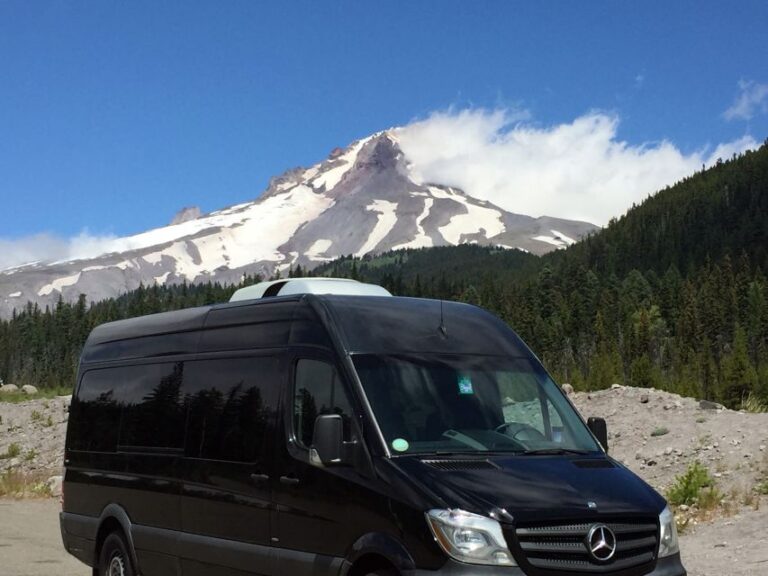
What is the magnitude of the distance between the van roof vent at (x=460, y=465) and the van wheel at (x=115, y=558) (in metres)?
4.41

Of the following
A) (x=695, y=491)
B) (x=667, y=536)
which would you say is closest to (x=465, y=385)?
(x=667, y=536)

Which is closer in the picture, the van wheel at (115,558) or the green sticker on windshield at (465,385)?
the green sticker on windshield at (465,385)

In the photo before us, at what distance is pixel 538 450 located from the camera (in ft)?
23.6

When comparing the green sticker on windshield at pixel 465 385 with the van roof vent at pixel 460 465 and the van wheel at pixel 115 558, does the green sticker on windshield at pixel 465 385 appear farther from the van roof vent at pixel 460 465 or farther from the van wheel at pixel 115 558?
the van wheel at pixel 115 558

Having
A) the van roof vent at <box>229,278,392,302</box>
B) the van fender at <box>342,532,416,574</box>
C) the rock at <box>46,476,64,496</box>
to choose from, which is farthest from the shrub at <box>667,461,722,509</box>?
the rock at <box>46,476,64,496</box>

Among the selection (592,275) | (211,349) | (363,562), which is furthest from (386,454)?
(592,275)

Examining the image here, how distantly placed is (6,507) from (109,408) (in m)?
13.1

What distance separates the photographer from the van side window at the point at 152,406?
937 cm

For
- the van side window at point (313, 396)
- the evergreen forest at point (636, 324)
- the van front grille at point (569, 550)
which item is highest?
the evergreen forest at point (636, 324)

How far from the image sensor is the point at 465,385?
24.5 ft

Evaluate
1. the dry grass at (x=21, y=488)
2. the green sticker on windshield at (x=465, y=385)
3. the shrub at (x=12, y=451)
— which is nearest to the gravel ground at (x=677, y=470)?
the shrub at (x=12, y=451)

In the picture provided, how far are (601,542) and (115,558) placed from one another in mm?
5612

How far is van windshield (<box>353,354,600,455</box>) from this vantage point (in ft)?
23.0

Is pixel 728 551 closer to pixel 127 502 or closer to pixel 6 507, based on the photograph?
pixel 127 502
